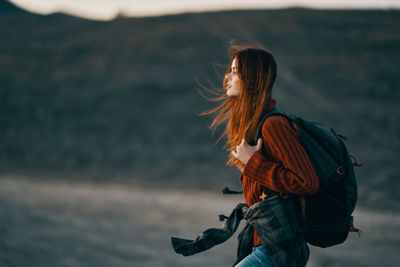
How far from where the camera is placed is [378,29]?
30.4 m

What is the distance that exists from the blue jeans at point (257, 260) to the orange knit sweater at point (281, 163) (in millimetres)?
323

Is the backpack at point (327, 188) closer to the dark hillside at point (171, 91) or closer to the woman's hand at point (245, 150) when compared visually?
the woman's hand at point (245, 150)

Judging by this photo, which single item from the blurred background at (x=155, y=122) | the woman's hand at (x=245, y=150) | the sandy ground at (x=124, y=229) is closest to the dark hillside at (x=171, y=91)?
the blurred background at (x=155, y=122)

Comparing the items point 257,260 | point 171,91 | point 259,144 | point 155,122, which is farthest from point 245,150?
point 171,91

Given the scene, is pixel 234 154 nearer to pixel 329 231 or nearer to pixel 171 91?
pixel 329 231

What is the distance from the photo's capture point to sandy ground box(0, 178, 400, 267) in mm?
6992

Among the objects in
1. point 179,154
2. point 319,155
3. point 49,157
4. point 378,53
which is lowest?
point 319,155

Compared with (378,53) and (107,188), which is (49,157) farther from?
(378,53)

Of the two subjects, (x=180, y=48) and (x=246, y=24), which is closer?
(x=180, y=48)

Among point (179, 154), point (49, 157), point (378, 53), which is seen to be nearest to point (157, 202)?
point (179, 154)

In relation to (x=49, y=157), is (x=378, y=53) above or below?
above

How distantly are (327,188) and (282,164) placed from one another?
0.71 ft

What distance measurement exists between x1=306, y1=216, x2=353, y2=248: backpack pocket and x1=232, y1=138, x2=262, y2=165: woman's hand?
1.32ft

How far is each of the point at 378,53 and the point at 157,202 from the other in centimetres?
1817
